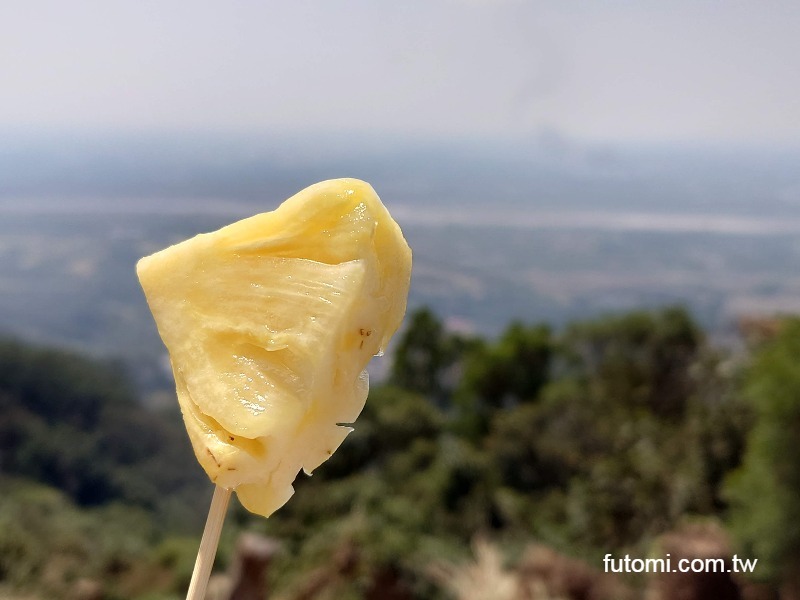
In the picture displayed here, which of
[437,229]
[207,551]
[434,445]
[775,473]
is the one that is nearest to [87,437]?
[434,445]

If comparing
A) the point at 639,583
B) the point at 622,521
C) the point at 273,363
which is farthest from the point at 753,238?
the point at 273,363

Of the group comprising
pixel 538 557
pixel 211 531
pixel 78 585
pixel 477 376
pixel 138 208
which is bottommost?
pixel 138 208

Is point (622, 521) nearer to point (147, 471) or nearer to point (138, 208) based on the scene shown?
point (147, 471)

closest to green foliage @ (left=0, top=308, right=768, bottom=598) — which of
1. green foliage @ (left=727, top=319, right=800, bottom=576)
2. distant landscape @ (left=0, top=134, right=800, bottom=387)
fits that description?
green foliage @ (left=727, top=319, right=800, bottom=576)

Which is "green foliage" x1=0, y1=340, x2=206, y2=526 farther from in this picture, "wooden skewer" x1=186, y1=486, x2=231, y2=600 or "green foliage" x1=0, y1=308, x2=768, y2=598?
"wooden skewer" x1=186, y1=486, x2=231, y2=600

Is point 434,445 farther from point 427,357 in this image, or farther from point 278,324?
point 278,324

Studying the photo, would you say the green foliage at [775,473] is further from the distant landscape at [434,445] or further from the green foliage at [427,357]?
the green foliage at [427,357]
